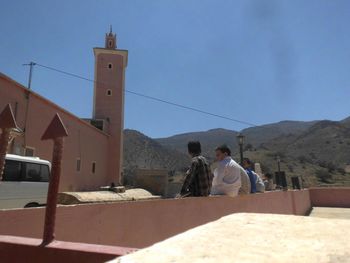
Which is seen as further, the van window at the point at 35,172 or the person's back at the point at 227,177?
the van window at the point at 35,172

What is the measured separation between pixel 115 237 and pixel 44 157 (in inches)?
603

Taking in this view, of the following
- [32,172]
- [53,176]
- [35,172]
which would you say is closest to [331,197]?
[35,172]

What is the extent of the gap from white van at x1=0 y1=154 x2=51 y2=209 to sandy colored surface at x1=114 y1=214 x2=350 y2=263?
8.42 metres

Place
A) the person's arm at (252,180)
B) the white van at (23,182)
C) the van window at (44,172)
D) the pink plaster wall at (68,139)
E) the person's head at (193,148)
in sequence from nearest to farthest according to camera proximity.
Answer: the person's head at (193,148) → the person's arm at (252,180) → the white van at (23,182) → the van window at (44,172) → the pink plaster wall at (68,139)

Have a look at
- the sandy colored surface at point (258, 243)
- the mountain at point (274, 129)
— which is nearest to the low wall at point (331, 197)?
the sandy colored surface at point (258, 243)

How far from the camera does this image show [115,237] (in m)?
4.75

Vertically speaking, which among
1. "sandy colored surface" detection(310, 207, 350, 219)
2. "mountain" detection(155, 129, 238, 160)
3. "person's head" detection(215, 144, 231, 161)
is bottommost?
"sandy colored surface" detection(310, 207, 350, 219)

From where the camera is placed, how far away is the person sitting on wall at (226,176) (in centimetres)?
684

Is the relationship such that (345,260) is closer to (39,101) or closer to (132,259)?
(132,259)

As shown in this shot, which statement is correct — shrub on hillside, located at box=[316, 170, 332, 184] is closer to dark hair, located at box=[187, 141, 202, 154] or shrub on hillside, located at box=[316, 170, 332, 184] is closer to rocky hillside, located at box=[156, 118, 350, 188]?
rocky hillside, located at box=[156, 118, 350, 188]

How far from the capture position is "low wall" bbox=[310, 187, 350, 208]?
24.2 metres

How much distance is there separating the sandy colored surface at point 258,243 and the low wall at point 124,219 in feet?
6.45

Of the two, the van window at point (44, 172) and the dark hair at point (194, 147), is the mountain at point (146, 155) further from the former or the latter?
the dark hair at point (194, 147)

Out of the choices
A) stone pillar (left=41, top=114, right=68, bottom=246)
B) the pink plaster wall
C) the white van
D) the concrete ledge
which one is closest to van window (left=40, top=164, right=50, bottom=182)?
the white van
